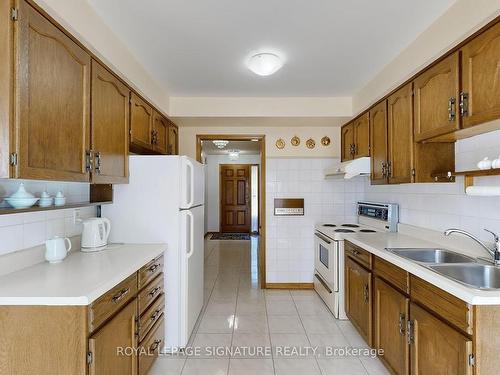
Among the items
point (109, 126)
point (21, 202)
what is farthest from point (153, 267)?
point (109, 126)

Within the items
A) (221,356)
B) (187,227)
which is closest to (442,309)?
(221,356)

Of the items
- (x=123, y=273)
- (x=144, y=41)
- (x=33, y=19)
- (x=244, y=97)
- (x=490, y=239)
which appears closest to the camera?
(x=33, y=19)

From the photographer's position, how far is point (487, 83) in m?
1.45

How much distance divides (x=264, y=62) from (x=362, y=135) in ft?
4.70

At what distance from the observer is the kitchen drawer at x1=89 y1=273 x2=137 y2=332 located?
1331 mm

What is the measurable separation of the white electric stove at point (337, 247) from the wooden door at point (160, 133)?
201 cm

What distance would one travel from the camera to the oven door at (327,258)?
9.66ft

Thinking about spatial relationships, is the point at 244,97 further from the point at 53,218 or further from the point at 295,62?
the point at 53,218

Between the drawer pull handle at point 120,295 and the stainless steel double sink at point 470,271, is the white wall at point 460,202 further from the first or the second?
the drawer pull handle at point 120,295

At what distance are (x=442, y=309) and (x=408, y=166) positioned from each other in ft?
3.65

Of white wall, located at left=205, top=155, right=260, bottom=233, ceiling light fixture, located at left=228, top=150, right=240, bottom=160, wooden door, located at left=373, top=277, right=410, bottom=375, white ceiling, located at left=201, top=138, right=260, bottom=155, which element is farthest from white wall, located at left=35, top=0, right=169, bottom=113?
white wall, located at left=205, top=155, right=260, bottom=233

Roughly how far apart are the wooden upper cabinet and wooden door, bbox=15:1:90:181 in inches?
84.7

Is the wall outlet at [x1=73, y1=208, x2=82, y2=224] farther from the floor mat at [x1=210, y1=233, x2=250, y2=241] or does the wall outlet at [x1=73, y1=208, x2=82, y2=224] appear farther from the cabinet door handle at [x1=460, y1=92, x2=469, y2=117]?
the floor mat at [x1=210, y1=233, x2=250, y2=241]

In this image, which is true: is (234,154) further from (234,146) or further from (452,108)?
(452,108)
